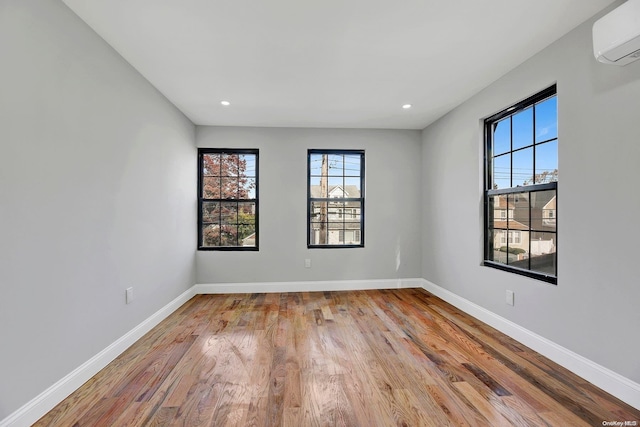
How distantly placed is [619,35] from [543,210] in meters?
1.31

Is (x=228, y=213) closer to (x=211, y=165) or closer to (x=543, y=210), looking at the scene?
(x=211, y=165)

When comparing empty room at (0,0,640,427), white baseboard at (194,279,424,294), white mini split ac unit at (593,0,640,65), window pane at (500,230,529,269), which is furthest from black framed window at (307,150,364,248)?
white mini split ac unit at (593,0,640,65)

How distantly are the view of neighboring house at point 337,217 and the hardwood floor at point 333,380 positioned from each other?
1568 millimetres

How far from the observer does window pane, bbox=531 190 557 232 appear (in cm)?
238

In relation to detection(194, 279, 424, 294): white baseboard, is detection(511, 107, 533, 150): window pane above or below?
above

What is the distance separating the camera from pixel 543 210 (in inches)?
97.6

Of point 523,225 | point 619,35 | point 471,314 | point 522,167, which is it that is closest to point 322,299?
point 471,314

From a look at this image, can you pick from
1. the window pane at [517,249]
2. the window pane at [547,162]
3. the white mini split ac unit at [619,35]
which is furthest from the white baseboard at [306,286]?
the white mini split ac unit at [619,35]

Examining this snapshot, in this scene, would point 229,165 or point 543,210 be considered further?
point 229,165

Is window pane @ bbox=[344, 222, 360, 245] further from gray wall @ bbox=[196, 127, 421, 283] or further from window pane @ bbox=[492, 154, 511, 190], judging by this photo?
window pane @ bbox=[492, 154, 511, 190]

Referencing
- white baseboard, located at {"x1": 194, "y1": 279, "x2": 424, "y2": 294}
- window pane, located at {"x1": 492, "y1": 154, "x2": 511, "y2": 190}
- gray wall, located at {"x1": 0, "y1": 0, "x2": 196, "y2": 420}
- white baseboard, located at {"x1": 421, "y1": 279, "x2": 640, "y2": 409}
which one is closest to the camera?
gray wall, located at {"x1": 0, "y1": 0, "x2": 196, "y2": 420}

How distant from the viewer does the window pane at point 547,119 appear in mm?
2371

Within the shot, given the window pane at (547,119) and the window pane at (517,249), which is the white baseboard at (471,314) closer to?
the window pane at (517,249)

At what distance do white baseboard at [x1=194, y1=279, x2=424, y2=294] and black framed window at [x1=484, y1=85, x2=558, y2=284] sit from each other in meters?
1.60
